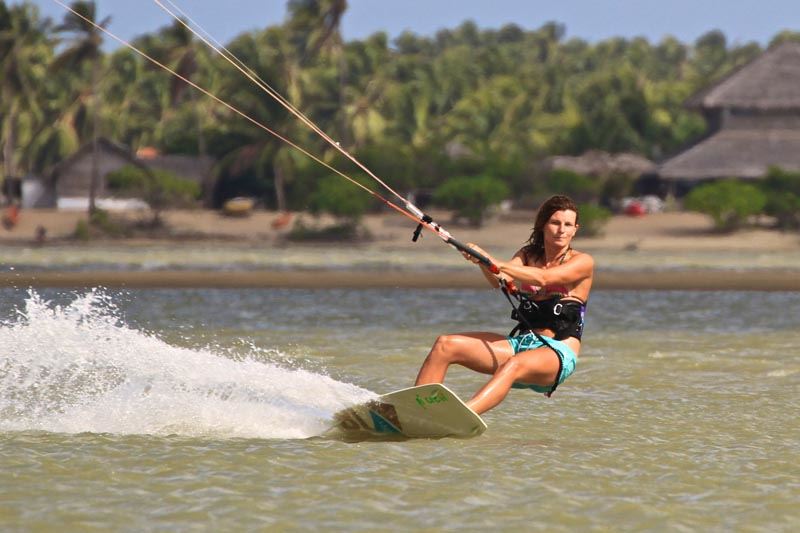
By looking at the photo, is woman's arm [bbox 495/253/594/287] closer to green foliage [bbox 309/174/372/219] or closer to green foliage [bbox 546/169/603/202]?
green foliage [bbox 309/174/372/219]

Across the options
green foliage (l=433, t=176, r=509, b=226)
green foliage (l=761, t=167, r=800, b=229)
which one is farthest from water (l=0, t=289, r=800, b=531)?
green foliage (l=433, t=176, r=509, b=226)

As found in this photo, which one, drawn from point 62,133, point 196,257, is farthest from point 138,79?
point 196,257

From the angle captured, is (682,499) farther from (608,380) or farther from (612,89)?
(612,89)

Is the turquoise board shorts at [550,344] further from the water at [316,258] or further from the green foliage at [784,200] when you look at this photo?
the green foliage at [784,200]

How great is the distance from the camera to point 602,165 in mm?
60375

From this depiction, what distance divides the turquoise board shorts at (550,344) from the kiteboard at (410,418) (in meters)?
0.48

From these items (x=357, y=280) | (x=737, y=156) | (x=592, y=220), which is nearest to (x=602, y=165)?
(x=737, y=156)

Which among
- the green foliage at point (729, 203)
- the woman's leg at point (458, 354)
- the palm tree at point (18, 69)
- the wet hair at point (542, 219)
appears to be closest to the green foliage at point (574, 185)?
the green foliage at point (729, 203)

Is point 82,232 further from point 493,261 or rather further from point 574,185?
point 493,261

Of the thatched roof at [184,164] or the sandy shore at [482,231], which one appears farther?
the thatched roof at [184,164]

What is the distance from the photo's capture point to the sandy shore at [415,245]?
1264 inches

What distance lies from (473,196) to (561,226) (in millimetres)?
42257

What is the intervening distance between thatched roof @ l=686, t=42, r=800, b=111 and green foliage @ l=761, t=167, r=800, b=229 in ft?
28.6

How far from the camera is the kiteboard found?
895 cm
